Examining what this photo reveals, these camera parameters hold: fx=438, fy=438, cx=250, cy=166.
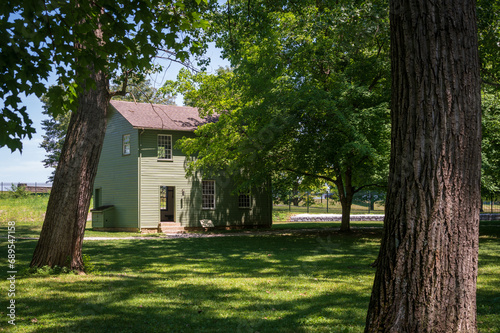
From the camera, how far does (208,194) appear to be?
25.4m

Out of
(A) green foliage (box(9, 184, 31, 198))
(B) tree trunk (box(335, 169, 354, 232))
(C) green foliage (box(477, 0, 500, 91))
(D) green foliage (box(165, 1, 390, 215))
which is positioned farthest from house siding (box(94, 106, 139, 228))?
(C) green foliage (box(477, 0, 500, 91))

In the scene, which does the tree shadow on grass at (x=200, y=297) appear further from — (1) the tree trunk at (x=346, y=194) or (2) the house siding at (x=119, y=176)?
(2) the house siding at (x=119, y=176)

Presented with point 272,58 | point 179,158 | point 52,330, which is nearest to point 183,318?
point 52,330

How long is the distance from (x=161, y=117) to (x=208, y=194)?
16.9 ft

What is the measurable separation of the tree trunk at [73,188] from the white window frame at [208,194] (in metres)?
16.4

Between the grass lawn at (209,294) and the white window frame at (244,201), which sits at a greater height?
the white window frame at (244,201)

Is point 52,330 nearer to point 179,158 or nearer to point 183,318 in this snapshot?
point 183,318

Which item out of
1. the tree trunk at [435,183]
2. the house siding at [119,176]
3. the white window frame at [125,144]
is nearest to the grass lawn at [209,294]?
the tree trunk at [435,183]

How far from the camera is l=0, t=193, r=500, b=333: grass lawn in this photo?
211 inches

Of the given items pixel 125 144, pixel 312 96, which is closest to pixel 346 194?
pixel 312 96

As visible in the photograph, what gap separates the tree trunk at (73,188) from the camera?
8625 mm

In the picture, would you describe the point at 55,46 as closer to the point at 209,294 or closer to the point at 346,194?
the point at 209,294

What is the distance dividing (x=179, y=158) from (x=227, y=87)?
5403 mm

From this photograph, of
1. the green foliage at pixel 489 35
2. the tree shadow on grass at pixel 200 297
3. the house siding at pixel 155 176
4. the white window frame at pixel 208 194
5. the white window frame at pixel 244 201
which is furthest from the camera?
the white window frame at pixel 244 201
